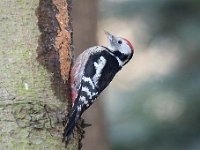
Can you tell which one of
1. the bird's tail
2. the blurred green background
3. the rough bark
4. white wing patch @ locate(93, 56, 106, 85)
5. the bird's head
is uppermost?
the bird's tail

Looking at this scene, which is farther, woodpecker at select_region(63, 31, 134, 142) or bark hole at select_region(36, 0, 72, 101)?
woodpecker at select_region(63, 31, 134, 142)

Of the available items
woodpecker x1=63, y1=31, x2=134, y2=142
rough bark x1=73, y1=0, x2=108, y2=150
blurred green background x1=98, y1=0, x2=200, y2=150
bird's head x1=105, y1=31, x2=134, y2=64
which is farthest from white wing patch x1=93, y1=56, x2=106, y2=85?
blurred green background x1=98, y1=0, x2=200, y2=150

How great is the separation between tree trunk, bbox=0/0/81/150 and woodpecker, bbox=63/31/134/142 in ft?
0.33

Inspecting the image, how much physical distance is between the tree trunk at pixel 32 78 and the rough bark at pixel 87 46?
262cm

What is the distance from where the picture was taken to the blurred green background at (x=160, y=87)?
31.2 ft

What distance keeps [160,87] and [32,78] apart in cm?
601

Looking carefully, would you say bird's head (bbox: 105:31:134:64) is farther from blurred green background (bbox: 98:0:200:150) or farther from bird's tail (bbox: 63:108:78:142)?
blurred green background (bbox: 98:0:200:150)

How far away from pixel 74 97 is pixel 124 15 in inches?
227

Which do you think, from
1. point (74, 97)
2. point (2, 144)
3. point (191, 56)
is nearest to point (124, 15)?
point (191, 56)

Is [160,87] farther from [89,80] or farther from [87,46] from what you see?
[89,80]

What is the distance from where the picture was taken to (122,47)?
5.48m

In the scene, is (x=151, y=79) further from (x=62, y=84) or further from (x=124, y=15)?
(x=62, y=84)

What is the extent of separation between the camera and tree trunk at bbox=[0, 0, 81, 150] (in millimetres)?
3490

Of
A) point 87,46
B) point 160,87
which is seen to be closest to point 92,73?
point 87,46
